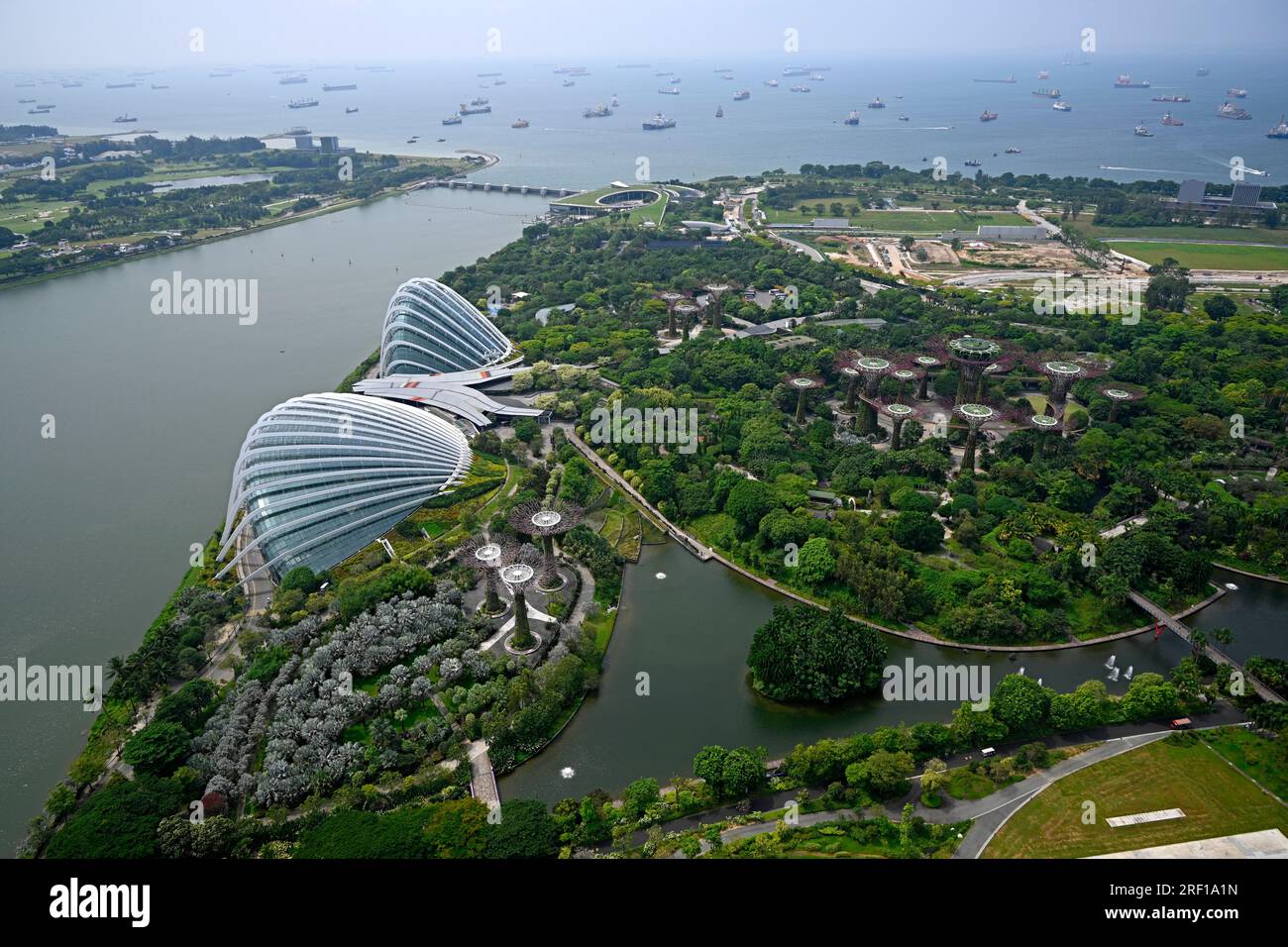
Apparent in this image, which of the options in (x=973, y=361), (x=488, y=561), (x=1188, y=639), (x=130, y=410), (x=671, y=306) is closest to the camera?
(x=488, y=561)

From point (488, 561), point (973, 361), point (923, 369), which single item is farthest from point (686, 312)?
point (488, 561)

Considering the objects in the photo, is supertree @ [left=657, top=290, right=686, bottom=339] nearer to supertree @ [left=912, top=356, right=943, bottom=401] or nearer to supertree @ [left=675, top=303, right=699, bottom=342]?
supertree @ [left=675, top=303, right=699, bottom=342]

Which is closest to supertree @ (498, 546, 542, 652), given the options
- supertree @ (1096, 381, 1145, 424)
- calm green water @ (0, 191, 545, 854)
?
calm green water @ (0, 191, 545, 854)

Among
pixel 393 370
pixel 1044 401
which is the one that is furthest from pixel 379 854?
pixel 1044 401

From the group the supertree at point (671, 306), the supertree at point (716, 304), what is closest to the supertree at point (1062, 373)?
the supertree at point (716, 304)

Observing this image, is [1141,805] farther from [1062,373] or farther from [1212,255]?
[1212,255]
